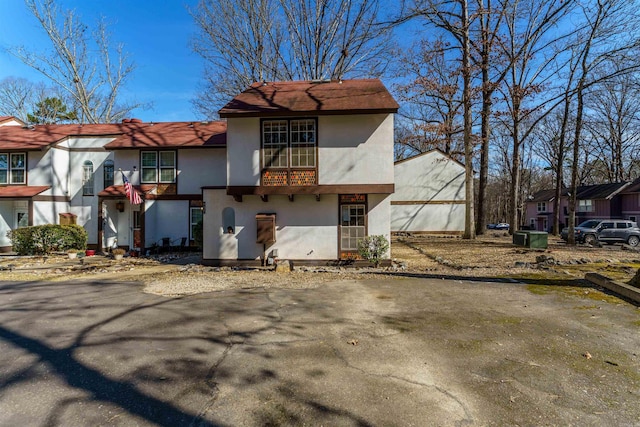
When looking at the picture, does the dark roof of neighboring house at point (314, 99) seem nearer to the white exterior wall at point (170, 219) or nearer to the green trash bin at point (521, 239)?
the white exterior wall at point (170, 219)

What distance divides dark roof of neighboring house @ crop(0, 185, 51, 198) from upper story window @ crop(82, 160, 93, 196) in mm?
1646

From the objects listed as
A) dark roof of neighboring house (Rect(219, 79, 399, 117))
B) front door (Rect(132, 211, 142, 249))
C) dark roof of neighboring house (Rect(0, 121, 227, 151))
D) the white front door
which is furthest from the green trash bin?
the white front door

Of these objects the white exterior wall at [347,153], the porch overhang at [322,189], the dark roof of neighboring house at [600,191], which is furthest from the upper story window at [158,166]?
the dark roof of neighboring house at [600,191]

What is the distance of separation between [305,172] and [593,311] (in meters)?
9.07

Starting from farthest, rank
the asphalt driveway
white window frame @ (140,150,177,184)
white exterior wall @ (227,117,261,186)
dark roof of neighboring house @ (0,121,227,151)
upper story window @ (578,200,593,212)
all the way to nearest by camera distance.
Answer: upper story window @ (578,200,593,212) → white window frame @ (140,150,177,184) → dark roof of neighboring house @ (0,121,227,151) → white exterior wall @ (227,117,261,186) → the asphalt driveway

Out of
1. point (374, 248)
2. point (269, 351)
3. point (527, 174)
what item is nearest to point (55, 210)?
point (374, 248)

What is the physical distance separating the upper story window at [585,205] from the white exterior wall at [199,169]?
3991 cm

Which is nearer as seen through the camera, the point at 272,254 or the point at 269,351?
the point at 269,351

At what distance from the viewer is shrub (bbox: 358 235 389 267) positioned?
1212 centimetres

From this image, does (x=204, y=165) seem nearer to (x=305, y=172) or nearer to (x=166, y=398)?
(x=305, y=172)

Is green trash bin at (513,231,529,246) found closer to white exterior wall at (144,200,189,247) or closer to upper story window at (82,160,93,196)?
white exterior wall at (144,200,189,247)

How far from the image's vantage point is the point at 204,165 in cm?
1794

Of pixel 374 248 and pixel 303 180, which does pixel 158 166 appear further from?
pixel 374 248

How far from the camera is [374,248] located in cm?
1214
